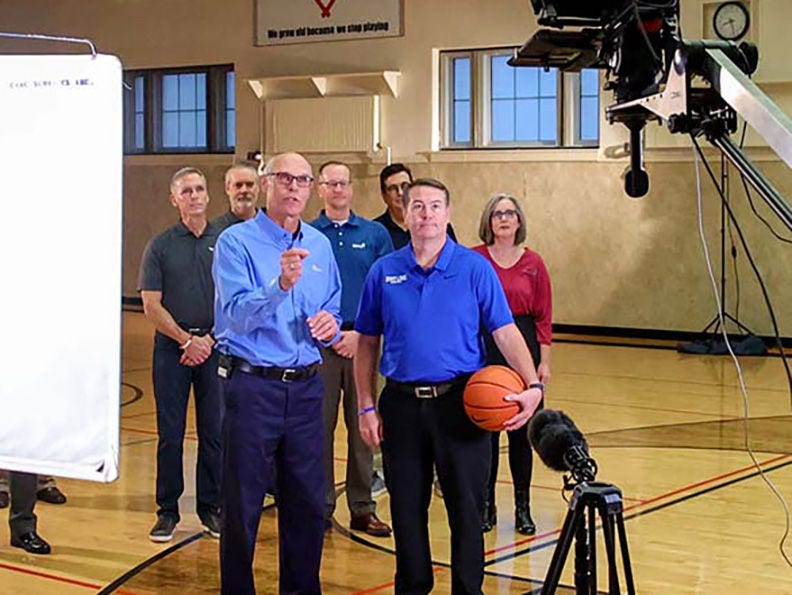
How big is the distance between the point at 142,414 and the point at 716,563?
511 centimetres

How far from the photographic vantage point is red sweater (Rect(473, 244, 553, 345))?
5.77 m

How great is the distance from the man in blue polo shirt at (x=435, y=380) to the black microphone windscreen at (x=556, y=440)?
497 mm

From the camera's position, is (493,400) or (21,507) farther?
(21,507)

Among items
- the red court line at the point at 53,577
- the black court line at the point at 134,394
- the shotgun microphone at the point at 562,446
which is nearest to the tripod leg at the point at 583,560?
the shotgun microphone at the point at 562,446

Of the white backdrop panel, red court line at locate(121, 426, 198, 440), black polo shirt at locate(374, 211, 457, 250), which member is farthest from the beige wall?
the white backdrop panel

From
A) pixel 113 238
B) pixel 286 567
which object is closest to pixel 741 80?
pixel 113 238

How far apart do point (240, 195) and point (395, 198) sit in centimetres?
81

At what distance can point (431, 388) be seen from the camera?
4.31 m

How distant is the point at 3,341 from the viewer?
7.23 feet

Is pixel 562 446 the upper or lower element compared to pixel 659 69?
lower

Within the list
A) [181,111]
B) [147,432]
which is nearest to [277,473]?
[147,432]

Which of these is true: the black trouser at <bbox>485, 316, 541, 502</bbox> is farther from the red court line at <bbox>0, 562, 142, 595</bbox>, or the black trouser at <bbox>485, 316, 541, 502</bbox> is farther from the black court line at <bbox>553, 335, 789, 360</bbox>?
the black court line at <bbox>553, 335, 789, 360</bbox>

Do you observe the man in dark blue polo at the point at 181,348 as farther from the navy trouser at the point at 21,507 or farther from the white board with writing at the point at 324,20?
the white board with writing at the point at 324,20

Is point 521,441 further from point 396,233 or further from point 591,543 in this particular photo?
point 591,543
